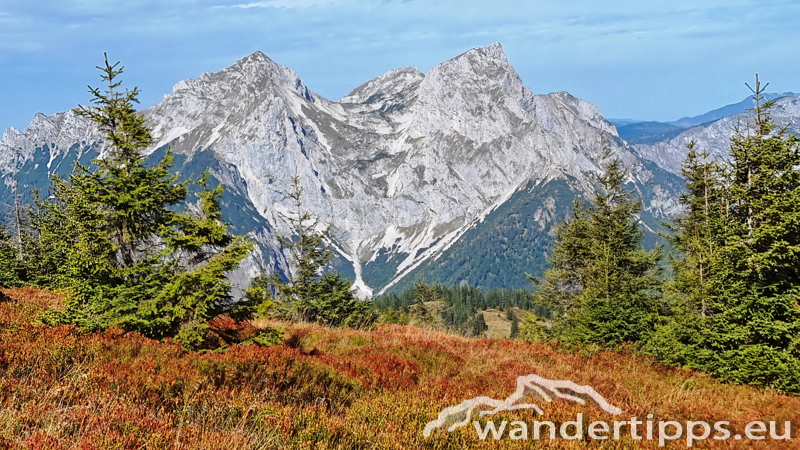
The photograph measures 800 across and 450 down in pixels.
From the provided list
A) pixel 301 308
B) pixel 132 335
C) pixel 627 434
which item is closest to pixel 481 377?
pixel 627 434

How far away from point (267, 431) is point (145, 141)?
424 inches

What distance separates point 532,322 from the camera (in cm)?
3228

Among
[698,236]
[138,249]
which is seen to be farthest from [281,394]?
[698,236]

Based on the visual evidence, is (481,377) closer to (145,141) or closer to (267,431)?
(267,431)

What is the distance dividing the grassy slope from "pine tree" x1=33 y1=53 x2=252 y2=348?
905 mm

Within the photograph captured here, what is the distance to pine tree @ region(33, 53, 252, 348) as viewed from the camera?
9523mm

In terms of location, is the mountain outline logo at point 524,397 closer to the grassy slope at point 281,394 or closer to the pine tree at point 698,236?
the grassy slope at point 281,394

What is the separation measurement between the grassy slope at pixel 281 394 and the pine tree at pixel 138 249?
90cm

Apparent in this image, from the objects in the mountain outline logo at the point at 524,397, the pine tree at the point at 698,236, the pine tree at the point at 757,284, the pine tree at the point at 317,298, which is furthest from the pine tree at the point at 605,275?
the pine tree at the point at 317,298

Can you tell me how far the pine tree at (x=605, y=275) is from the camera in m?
16.7

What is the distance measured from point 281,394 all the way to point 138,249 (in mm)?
7622

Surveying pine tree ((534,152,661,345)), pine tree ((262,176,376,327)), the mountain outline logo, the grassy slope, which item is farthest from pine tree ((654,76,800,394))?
pine tree ((262,176,376,327))

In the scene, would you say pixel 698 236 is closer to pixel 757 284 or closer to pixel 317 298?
pixel 757 284

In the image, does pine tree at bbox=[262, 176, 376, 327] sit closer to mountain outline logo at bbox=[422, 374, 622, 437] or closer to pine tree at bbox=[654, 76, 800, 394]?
mountain outline logo at bbox=[422, 374, 622, 437]
